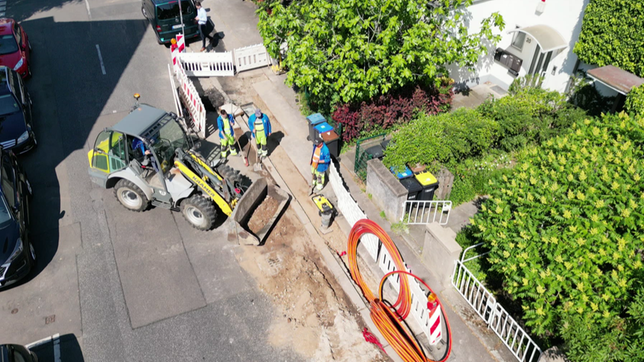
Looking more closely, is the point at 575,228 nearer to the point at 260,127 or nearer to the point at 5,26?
the point at 260,127

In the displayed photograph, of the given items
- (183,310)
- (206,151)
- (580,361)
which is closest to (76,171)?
(206,151)

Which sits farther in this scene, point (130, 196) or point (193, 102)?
point (193, 102)

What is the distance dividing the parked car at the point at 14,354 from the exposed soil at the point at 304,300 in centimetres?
419

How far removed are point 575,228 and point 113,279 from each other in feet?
29.2

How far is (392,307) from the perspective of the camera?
9.26 meters

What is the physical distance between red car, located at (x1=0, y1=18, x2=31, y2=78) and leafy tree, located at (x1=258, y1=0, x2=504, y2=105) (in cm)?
965

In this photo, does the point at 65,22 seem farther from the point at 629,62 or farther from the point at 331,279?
the point at 629,62

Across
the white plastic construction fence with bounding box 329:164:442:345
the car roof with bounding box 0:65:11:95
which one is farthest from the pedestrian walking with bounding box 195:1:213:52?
the white plastic construction fence with bounding box 329:164:442:345

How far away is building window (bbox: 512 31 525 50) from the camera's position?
47.4 feet

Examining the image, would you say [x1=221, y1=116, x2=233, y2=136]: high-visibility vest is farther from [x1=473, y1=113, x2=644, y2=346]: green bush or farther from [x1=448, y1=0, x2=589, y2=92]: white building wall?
[x1=448, y1=0, x2=589, y2=92]: white building wall

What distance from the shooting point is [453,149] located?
11.3m

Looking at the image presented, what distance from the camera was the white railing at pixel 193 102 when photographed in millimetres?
13781

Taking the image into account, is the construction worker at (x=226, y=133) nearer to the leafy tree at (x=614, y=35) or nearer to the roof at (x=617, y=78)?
the roof at (x=617, y=78)

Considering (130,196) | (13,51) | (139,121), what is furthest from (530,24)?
(13,51)
